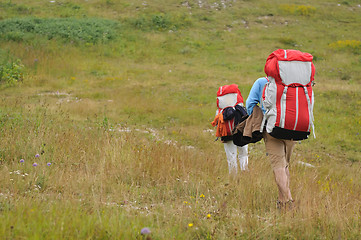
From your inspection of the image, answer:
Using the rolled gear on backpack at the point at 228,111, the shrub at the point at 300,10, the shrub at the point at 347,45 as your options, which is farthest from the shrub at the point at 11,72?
the shrub at the point at 300,10

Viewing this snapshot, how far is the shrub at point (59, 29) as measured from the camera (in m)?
22.0

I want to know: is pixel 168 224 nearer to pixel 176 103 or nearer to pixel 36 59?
pixel 176 103

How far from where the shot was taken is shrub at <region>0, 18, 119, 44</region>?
72.1 feet

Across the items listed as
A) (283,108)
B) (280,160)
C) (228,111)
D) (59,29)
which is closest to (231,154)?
(228,111)

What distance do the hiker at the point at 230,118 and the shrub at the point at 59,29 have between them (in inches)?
729

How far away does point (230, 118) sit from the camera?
18.8ft

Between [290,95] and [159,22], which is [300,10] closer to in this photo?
[159,22]

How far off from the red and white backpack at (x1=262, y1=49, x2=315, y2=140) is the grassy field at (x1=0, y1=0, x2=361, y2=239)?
0.84 metres

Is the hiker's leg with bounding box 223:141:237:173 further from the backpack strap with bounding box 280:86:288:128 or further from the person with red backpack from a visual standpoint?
the backpack strap with bounding box 280:86:288:128

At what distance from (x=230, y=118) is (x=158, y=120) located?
6589 millimetres

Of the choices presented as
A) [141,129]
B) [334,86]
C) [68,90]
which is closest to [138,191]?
[141,129]

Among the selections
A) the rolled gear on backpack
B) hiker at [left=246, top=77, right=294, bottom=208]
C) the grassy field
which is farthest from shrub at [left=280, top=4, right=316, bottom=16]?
hiker at [left=246, top=77, right=294, bottom=208]

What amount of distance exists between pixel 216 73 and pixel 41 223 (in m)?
16.8

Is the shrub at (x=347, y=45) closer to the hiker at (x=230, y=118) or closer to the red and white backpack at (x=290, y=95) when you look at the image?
the hiker at (x=230, y=118)
